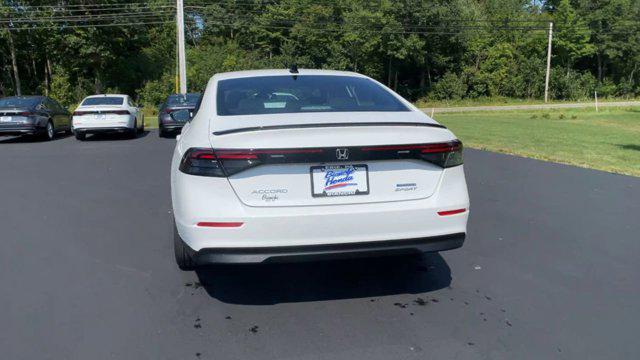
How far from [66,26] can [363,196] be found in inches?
1845

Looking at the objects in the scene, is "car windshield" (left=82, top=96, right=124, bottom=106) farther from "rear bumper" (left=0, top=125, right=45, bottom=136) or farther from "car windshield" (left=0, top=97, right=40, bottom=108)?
"rear bumper" (left=0, top=125, right=45, bottom=136)

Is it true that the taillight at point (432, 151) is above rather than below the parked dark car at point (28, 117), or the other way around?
above

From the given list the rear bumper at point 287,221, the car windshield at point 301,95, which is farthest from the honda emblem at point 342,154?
the car windshield at point 301,95

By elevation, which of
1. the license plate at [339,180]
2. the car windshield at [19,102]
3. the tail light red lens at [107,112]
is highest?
the license plate at [339,180]

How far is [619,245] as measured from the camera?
5258 mm

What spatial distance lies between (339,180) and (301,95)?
4.34 ft

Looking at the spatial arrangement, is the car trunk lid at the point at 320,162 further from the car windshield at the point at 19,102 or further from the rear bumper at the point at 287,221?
the car windshield at the point at 19,102

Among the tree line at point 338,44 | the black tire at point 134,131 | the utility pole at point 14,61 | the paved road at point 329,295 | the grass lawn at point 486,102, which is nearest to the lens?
the paved road at point 329,295

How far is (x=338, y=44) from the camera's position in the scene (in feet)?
180

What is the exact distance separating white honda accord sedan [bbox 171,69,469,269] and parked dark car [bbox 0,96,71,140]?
14.6 m

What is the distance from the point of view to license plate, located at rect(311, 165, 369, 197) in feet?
11.4

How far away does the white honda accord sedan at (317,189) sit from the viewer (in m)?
3.41

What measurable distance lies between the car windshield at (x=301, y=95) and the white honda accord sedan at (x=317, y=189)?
0.49 metres

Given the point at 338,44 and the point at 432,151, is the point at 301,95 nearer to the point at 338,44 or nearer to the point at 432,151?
the point at 432,151
